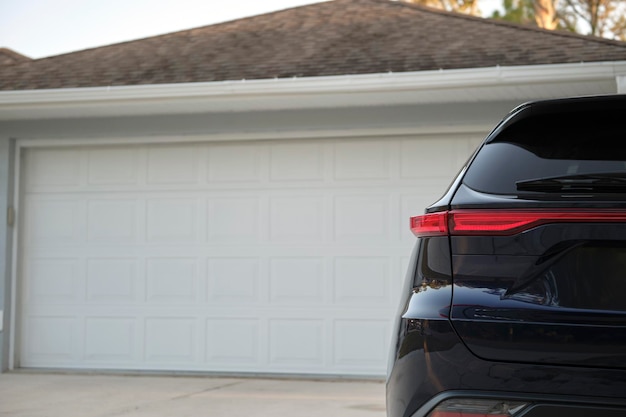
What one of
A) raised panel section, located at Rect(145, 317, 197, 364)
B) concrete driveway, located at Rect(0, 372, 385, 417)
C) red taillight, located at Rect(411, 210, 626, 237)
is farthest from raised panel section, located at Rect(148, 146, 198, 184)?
red taillight, located at Rect(411, 210, 626, 237)

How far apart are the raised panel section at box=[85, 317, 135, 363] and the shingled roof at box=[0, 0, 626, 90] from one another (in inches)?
97.8

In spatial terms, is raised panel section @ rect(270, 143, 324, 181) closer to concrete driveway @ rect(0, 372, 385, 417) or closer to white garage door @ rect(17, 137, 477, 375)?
white garage door @ rect(17, 137, 477, 375)

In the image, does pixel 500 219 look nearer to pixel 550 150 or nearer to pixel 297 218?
pixel 550 150

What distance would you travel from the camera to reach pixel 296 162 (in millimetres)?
9266

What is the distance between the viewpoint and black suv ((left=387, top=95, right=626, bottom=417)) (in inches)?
101

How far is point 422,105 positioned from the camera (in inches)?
352

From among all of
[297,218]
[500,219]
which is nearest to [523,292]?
[500,219]

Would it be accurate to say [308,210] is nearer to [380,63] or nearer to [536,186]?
[380,63]

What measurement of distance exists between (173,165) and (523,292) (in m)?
7.25

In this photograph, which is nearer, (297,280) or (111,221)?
(297,280)

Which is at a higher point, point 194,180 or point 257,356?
point 194,180

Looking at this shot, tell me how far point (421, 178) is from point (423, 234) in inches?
239

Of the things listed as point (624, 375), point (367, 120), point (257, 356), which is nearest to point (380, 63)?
point (367, 120)

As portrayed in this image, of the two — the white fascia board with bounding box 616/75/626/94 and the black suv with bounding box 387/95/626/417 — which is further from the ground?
the white fascia board with bounding box 616/75/626/94
